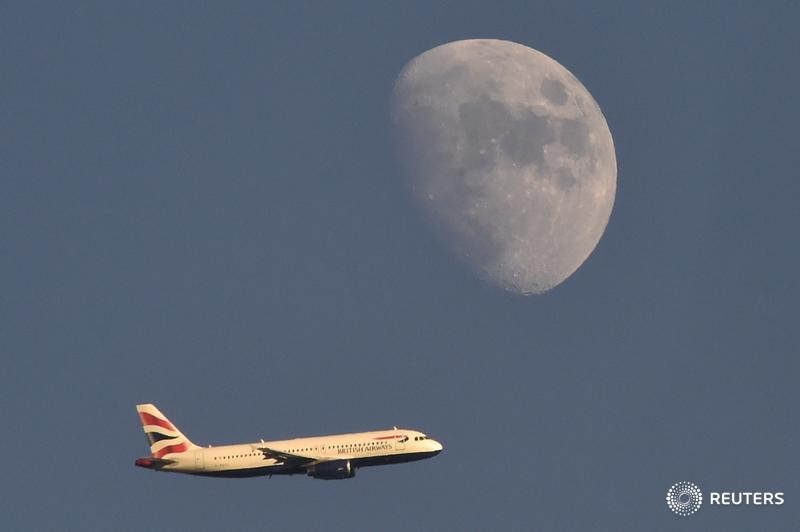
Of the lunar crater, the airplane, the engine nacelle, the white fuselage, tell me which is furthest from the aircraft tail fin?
the lunar crater

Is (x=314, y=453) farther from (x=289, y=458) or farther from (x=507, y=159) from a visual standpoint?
(x=507, y=159)

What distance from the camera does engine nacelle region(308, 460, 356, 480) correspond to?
478 ft

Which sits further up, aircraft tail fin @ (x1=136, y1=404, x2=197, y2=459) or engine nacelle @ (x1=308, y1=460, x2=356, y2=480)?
aircraft tail fin @ (x1=136, y1=404, x2=197, y2=459)

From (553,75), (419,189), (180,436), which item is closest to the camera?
(419,189)

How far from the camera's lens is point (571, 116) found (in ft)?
481

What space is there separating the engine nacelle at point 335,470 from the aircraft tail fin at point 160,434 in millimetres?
18226

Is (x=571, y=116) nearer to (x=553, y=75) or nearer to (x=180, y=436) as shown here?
(x=553, y=75)

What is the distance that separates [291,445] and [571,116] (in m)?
48.9

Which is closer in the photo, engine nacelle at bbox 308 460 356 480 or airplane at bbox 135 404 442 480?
engine nacelle at bbox 308 460 356 480

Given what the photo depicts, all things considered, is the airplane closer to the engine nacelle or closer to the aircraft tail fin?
the engine nacelle

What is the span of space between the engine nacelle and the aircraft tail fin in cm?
1823

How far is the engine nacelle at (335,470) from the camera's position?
478 feet

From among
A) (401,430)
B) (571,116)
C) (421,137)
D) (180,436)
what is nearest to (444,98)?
(421,137)

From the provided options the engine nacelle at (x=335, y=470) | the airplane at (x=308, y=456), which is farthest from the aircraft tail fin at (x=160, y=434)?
the engine nacelle at (x=335, y=470)
